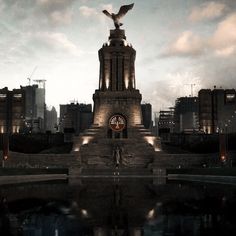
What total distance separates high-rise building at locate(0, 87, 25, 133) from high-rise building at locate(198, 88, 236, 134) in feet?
246

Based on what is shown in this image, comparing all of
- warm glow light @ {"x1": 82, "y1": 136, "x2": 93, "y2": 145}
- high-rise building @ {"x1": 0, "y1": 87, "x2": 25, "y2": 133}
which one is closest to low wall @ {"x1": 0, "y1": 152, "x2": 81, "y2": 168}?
warm glow light @ {"x1": 82, "y1": 136, "x2": 93, "y2": 145}

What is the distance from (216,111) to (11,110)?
8752cm

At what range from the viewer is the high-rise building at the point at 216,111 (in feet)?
615

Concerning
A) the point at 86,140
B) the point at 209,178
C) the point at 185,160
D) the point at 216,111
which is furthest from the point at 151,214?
the point at 216,111

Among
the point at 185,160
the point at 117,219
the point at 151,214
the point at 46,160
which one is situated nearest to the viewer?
the point at 117,219

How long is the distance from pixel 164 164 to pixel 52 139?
1675 inches

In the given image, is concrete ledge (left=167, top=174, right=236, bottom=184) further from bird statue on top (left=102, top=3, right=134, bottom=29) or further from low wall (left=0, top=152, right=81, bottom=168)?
bird statue on top (left=102, top=3, right=134, bottom=29)

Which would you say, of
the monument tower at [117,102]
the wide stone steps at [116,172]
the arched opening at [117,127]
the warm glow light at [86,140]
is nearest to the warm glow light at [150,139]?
the monument tower at [117,102]

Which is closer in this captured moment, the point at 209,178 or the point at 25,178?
the point at 209,178

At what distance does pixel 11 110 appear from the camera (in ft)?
602

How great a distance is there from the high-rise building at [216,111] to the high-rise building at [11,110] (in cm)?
7503

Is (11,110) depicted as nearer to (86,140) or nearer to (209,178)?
(86,140)

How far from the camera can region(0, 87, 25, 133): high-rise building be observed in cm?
18000

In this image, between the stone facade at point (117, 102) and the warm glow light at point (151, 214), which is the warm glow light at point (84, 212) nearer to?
the warm glow light at point (151, 214)
